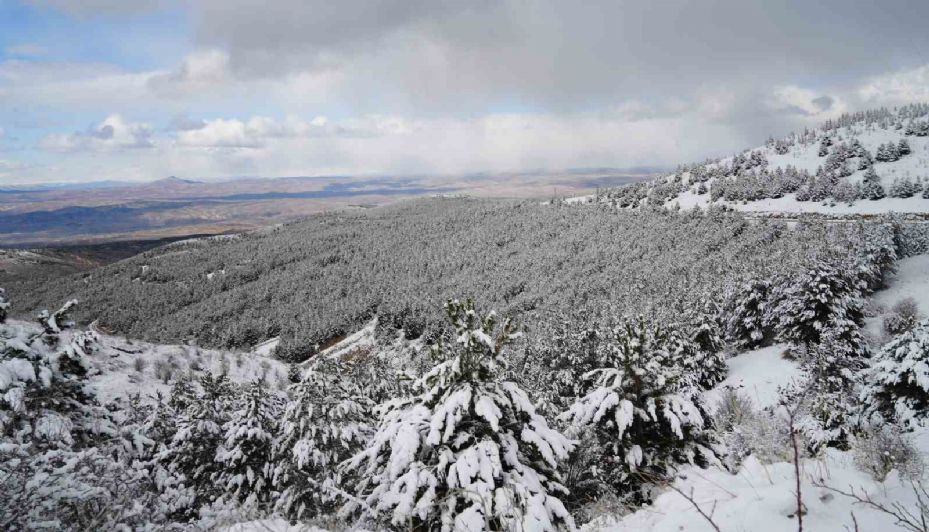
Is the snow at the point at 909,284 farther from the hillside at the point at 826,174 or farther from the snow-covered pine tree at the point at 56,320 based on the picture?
the snow-covered pine tree at the point at 56,320

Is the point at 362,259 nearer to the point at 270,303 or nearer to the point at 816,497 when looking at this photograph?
the point at 270,303

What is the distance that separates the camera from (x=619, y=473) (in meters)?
7.97

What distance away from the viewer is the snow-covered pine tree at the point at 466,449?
4.59m

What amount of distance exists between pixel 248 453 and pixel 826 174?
106512 mm

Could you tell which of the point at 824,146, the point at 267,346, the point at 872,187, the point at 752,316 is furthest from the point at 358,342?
the point at 824,146

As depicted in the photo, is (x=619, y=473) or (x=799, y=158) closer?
(x=619, y=473)

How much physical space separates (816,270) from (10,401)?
3821cm

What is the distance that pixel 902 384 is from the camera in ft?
31.3

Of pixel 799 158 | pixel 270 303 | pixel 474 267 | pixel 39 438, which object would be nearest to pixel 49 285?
pixel 270 303

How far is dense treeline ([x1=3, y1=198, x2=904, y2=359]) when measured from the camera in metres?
67.2

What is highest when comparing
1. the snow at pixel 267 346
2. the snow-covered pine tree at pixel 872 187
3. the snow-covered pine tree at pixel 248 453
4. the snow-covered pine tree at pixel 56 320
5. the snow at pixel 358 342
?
the snow-covered pine tree at pixel 872 187

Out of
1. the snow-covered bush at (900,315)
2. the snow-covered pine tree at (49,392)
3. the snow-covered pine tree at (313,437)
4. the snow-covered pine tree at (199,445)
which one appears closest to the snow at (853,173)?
the snow-covered bush at (900,315)

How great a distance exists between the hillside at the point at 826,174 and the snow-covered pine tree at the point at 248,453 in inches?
3300

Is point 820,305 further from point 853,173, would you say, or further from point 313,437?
point 853,173
